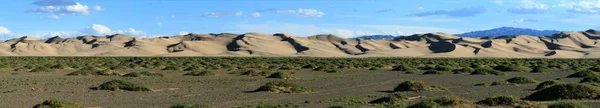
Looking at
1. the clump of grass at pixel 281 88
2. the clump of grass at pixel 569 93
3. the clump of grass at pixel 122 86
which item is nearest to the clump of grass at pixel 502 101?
the clump of grass at pixel 569 93

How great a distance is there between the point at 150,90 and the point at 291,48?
157199 mm

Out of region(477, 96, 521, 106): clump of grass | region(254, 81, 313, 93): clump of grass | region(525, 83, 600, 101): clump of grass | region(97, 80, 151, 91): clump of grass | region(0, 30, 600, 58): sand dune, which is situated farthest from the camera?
region(0, 30, 600, 58): sand dune

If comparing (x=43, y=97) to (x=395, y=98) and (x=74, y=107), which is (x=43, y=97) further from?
(x=395, y=98)

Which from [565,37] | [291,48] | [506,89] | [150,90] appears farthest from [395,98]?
[565,37]

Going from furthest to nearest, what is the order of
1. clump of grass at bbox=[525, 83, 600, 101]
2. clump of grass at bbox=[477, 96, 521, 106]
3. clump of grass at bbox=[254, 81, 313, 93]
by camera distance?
clump of grass at bbox=[254, 81, 313, 93]
clump of grass at bbox=[525, 83, 600, 101]
clump of grass at bbox=[477, 96, 521, 106]

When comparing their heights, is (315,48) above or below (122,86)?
below

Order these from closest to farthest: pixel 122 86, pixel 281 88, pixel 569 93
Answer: pixel 569 93 → pixel 281 88 → pixel 122 86

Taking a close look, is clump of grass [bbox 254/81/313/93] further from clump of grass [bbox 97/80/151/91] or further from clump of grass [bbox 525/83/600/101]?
clump of grass [bbox 525/83/600/101]

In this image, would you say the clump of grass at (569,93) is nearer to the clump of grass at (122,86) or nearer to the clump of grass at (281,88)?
the clump of grass at (281,88)

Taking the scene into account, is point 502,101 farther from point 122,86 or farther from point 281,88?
point 122,86

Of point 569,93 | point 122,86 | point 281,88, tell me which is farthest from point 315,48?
point 569,93

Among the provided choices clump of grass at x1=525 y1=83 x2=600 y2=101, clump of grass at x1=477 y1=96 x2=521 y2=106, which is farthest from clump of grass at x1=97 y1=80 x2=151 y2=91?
clump of grass at x1=525 y1=83 x2=600 y2=101

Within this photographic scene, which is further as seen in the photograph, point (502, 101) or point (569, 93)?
point (569, 93)

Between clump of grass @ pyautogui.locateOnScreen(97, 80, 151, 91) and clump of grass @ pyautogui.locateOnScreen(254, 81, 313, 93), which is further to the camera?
clump of grass @ pyautogui.locateOnScreen(97, 80, 151, 91)
